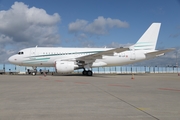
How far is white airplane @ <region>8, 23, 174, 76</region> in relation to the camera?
23750mm

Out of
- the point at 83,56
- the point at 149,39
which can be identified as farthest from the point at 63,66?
the point at 149,39

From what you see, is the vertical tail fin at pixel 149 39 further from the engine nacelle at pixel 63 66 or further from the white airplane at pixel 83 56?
the engine nacelle at pixel 63 66

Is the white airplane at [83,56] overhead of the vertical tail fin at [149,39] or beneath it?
beneath

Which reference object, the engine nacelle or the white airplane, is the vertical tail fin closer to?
the white airplane

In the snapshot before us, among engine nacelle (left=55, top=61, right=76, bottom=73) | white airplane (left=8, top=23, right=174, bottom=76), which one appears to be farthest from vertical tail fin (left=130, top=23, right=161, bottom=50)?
engine nacelle (left=55, top=61, right=76, bottom=73)

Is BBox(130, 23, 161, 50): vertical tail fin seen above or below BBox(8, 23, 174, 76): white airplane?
above

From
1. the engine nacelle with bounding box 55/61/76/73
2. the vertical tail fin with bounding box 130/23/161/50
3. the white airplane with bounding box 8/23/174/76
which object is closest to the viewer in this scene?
the engine nacelle with bounding box 55/61/76/73

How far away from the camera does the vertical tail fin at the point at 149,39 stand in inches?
1165

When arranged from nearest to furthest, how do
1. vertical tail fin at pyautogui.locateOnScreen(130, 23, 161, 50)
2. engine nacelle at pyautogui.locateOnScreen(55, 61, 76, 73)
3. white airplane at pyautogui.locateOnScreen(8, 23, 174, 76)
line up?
engine nacelle at pyautogui.locateOnScreen(55, 61, 76, 73) < white airplane at pyautogui.locateOnScreen(8, 23, 174, 76) < vertical tail fin at pyautogui.locateOnScreen(130, 23, 161, 50)

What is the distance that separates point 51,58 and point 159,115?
71.4ft

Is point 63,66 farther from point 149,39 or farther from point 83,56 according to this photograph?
point 149,39

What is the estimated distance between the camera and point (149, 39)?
1172 inches

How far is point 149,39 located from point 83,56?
11.9 meters

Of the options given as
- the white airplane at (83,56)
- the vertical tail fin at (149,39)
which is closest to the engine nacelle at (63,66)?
the white airplane at (83,56)
